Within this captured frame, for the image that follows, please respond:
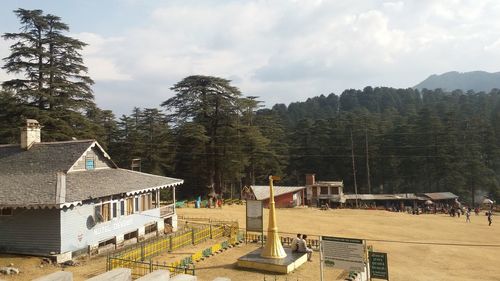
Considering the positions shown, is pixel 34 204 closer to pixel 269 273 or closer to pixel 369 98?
pixel 269 273

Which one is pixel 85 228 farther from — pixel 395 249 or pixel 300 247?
pixel 395 249

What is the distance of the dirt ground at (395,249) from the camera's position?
21.6m

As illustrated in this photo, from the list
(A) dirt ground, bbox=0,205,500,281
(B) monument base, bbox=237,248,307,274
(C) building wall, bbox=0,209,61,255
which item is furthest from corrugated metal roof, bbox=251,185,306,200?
(C) building wall, bbox=0,209,61,255

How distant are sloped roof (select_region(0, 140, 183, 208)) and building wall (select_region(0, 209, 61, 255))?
97 centimetres

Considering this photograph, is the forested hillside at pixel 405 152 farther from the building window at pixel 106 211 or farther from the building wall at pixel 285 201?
the building window at pixel 106 211

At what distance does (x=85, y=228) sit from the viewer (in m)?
24.5

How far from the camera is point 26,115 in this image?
136 ft

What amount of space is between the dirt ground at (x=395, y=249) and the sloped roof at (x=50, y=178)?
350 centimetres

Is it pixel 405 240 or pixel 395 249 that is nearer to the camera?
pixel 395 249

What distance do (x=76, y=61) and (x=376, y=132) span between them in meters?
64.5

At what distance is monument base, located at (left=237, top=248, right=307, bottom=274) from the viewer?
70.9 ft

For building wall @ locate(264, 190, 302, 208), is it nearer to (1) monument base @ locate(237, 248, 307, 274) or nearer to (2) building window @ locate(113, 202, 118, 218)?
(2) building window @ locate(113, 202, 118, 218)

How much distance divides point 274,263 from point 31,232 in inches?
558

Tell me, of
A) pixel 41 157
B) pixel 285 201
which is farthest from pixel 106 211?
pixel 285 201
